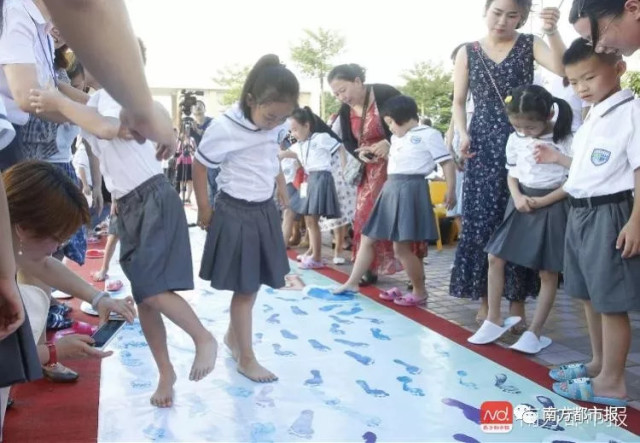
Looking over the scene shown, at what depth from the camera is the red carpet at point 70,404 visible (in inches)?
68.9

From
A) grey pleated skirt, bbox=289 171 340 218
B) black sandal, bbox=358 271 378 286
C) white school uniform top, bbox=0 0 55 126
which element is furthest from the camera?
grey pleated skirt, bbox=289 171 340 218

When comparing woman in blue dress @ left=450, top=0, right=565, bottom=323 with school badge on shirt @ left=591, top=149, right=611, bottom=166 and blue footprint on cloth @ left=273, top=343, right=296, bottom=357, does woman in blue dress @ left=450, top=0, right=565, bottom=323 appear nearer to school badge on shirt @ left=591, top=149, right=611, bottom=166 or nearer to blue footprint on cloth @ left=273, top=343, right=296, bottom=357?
school badge on shirt @ left=591, top=149, right=611, bottom=166

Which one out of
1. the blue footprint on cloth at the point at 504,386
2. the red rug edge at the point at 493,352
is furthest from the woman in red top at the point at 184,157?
the blue footprint on cloth at the point at 504,386

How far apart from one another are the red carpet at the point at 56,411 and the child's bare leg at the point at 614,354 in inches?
64.3

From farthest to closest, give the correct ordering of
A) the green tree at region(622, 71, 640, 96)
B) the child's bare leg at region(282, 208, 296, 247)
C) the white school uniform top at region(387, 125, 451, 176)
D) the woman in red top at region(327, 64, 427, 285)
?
1. the green tree at region(622, 71, 640, 96)
2. the child's bare leg at region(282, 208, 296, 247)
3. the woman in red top at region(327, 64, 427, 285)
4. the white school uniform top at region(387, 125, 451, 176)

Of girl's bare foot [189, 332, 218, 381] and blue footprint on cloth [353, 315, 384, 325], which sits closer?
girl's bare foot [189, 332, 218, 381]

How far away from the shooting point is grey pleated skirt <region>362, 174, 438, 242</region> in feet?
10.7

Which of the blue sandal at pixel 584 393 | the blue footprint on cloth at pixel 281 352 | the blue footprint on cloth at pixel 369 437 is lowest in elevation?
the blue footprint on cloth at pixel 281 352

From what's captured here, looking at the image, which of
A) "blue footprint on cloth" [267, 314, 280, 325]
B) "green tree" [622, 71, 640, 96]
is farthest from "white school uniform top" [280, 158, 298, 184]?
"green tree" [622, 71, 640, 96]

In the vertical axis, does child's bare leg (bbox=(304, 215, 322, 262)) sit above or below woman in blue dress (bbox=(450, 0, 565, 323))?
below

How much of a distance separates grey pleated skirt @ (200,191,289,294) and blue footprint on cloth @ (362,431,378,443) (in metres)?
0.71

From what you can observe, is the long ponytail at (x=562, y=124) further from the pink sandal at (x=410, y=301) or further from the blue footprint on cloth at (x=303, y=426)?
the blue footprint on cloth at (x=303, y=426)

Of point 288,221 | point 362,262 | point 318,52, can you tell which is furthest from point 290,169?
point 318,52

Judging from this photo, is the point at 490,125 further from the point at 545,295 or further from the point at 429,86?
the point at 429,86
